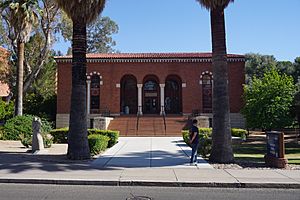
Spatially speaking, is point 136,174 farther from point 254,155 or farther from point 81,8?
point 254,155

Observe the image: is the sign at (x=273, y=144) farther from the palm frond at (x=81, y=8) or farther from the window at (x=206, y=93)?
the window at (x=206, y=93)

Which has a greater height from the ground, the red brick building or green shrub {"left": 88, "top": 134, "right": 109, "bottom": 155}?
the red brick building

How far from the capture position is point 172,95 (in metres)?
43.8

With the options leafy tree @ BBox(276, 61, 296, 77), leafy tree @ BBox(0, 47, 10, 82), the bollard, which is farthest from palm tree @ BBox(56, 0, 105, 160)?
leafy tree @ BBox(276, 61, 296, 77)

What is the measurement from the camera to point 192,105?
39.1 metres

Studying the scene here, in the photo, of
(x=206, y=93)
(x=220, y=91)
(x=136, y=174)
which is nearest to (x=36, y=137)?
(x=136, y=174)

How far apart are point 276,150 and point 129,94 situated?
Result: 31702 mm

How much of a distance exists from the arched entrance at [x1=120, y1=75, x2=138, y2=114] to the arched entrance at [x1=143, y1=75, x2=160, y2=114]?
1.22m

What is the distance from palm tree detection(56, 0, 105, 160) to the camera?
13859 millimetres

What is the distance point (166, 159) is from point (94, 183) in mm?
5470

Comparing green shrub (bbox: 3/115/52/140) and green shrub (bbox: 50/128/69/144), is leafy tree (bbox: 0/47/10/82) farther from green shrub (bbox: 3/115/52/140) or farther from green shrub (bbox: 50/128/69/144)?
green shrub (bbox: 50/128/69/144)

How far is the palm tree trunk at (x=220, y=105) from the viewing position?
43.9 ft

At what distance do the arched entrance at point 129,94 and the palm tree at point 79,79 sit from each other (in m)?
27.9

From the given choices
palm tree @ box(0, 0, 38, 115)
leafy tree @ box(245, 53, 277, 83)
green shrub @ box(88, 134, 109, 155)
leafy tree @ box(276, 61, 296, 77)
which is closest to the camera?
green shrub @ box(88, 134, 109, 155)
